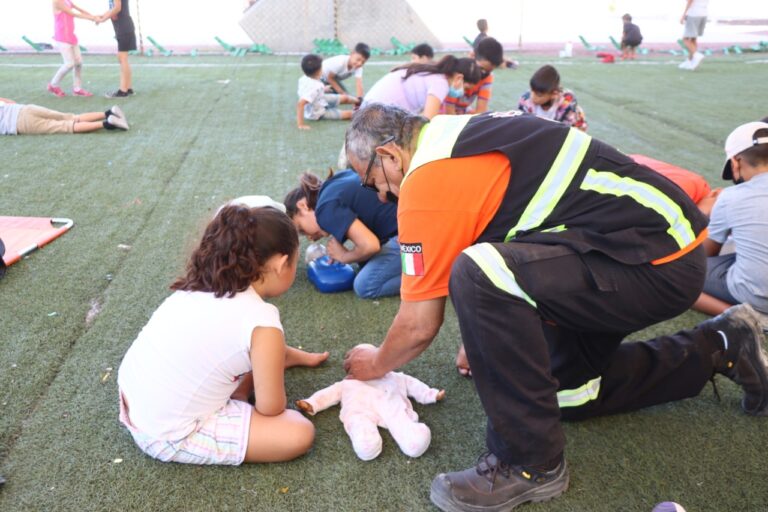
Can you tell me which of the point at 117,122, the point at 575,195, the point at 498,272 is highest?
the point at 575,195

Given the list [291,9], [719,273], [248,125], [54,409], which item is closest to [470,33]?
[291,9]

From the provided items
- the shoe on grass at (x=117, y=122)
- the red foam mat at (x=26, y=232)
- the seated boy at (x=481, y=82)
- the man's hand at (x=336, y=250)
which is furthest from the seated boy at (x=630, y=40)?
the red foam mat at (x=26, y=232)

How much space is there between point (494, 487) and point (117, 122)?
4.86m

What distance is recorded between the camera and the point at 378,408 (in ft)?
6.29

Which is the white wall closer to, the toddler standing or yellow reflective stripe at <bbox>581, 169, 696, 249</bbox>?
the toddler standing

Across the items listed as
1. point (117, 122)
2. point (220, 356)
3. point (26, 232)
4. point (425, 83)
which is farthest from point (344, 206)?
point (117, 122)

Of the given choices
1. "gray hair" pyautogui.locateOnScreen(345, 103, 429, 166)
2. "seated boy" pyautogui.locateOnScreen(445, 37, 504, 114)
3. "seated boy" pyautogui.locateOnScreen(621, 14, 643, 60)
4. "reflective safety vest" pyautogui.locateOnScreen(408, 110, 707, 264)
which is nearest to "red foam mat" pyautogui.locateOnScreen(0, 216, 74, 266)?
"gray hair" pyautogui.locateOnScreen(345, 103, 429, 166)

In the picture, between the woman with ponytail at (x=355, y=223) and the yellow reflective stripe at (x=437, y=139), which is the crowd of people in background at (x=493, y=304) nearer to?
the yellow reflective stripe at (x=437, y=139)

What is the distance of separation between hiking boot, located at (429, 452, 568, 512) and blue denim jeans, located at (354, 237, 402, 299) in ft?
3.82

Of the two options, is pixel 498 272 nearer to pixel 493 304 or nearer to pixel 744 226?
pixel 493 304

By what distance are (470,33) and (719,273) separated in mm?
13564

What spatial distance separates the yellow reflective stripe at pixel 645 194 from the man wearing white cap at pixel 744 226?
1.06 metres

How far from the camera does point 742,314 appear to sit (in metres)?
1.96

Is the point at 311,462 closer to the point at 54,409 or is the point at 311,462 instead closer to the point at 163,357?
the point at 163,357
